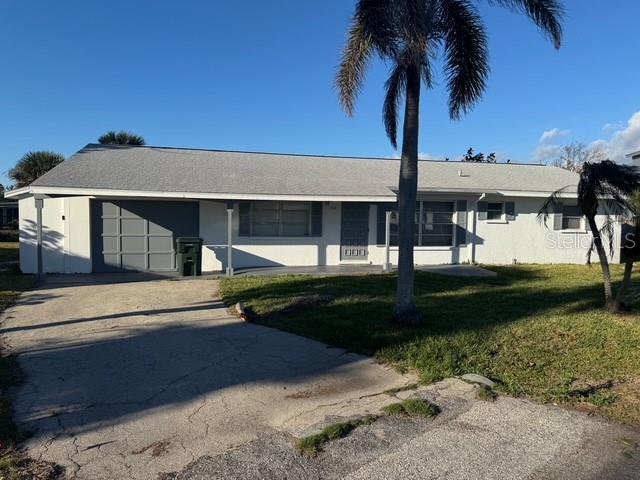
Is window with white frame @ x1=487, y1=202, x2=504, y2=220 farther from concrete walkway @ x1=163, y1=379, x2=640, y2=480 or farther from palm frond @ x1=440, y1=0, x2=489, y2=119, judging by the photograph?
concrete walkway @ x1=163, y1=379, x2=640, y2=480

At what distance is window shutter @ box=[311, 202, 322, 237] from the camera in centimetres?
1634

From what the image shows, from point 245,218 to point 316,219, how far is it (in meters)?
2.31

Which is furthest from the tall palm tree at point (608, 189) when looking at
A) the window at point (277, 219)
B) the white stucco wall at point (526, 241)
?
the window at point (277, 219)

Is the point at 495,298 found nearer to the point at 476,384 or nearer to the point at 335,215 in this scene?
the point at 476,384

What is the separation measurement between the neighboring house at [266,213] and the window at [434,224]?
1.4 inches

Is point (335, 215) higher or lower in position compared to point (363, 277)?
higher

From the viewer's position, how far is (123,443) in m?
3.86

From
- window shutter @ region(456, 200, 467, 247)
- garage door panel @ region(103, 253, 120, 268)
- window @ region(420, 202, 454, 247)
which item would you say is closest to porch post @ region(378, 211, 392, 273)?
window @ region(420, 202, 454, 247)

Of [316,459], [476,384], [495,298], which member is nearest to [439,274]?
[495,298]

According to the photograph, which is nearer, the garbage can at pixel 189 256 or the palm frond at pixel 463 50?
the palm frond at pixel 463 50

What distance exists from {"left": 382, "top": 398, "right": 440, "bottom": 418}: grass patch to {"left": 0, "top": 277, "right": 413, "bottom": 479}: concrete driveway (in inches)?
13.3

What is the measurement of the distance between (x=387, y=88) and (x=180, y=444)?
735 cm

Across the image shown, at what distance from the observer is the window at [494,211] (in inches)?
714

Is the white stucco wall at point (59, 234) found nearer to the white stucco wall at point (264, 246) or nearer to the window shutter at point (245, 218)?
the white stucco wall at point (264, 246)
